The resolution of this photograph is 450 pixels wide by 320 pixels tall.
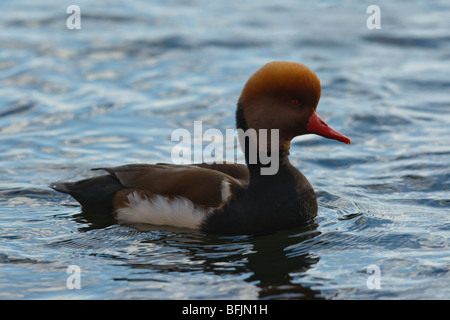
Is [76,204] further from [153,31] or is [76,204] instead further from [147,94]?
[153,31]

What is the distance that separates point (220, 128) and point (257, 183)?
4.01 m

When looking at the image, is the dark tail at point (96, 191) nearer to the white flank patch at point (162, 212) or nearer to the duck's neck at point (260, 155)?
the white flank patch at point (162, 212)

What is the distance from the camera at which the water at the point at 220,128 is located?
644cm

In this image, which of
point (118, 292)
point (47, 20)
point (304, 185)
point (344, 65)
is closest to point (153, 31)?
point (47, 20)

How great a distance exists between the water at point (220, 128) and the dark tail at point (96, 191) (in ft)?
0.49

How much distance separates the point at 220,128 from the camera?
36.1 feet
